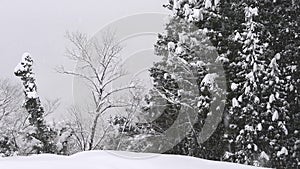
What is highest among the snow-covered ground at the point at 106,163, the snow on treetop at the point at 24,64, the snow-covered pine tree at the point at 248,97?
the snow on treetop at the point at 24,64

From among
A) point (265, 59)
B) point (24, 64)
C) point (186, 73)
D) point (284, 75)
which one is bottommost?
point (284, 75)

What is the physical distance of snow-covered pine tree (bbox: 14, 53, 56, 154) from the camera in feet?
65.4

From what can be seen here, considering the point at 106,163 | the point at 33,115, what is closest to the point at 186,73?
the point at 33,115

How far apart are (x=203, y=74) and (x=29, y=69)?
33.1 feet

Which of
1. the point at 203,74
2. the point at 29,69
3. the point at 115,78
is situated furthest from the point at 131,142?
the point at 29,69

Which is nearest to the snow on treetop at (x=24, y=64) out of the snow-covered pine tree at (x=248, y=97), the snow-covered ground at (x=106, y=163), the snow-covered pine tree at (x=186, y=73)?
the snow-covered pine tree at (x=186, y=73)

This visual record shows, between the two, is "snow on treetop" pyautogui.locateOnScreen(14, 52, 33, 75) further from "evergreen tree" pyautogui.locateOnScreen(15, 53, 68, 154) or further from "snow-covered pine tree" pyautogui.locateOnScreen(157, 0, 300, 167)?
"snow-covered pine tree" pyautogui.locateOnScreen(157, 0, 300, 167)

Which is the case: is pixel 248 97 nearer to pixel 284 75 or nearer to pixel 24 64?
pixel 284 75

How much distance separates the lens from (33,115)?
20.3m

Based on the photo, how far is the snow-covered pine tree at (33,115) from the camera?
1992 cm

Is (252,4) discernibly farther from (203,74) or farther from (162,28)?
(162,28)

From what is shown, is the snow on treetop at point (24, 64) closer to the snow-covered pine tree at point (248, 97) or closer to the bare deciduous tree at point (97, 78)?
the bare deciduous tree at point (97, 78)

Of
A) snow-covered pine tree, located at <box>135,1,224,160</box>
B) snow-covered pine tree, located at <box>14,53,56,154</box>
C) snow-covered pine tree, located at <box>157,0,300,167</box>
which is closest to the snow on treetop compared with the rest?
snow-covered pine tree, located at <box>14,53,56,154</box>

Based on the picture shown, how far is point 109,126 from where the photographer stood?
19.1 metres
